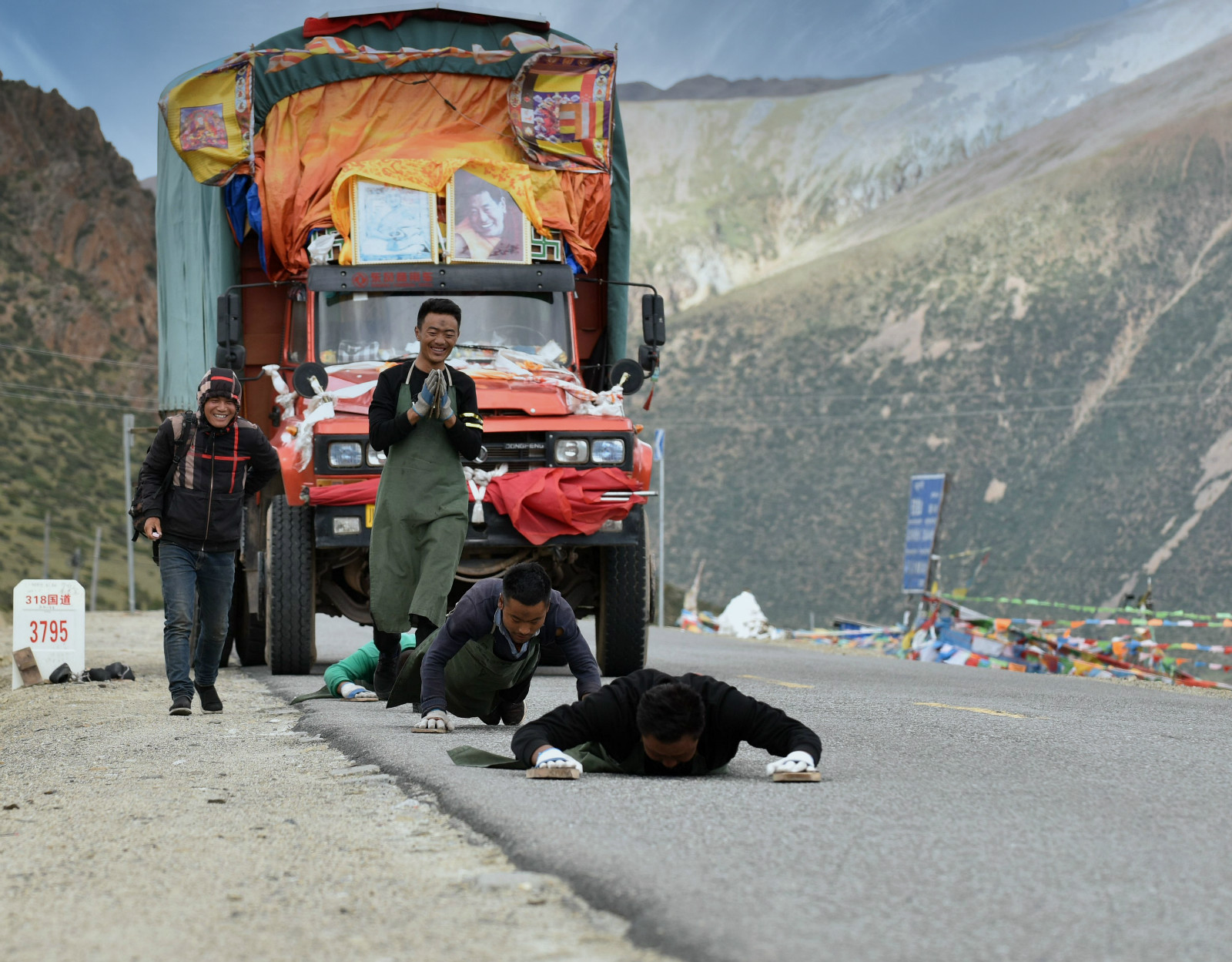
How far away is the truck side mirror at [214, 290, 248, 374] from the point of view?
37.9ft

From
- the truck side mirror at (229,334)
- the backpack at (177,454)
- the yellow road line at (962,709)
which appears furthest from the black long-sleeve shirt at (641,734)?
the truck side mirror at (229,334)

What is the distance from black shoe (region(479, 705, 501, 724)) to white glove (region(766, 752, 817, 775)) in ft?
7.38

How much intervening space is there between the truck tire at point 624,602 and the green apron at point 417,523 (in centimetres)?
309

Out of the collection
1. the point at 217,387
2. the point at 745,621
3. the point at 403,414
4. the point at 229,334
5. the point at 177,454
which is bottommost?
the point at 745,621

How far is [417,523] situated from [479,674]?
1.38 metres

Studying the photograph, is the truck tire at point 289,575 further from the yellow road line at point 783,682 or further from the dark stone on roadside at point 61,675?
the yellow road line at point 783,682

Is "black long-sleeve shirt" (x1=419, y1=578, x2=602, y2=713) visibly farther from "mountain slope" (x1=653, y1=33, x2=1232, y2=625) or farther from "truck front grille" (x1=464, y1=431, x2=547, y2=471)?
"mountain slope" (x1=653, y1=33, x2=1232, y2=625)

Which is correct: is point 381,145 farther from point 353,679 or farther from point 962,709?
point 962,709

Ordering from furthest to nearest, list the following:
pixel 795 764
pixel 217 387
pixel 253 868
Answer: pixel 217 387
pixel 795 764
pixel 253 868

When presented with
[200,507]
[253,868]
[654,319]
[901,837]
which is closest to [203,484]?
[200,507]

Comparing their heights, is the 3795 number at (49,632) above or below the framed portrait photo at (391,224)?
below

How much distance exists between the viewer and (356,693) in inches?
365

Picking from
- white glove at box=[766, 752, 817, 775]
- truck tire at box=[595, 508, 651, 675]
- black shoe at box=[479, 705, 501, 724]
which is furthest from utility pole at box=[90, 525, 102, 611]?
white glove at box=[766, 752, 817, 775]

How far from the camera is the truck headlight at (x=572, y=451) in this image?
10703 mm
